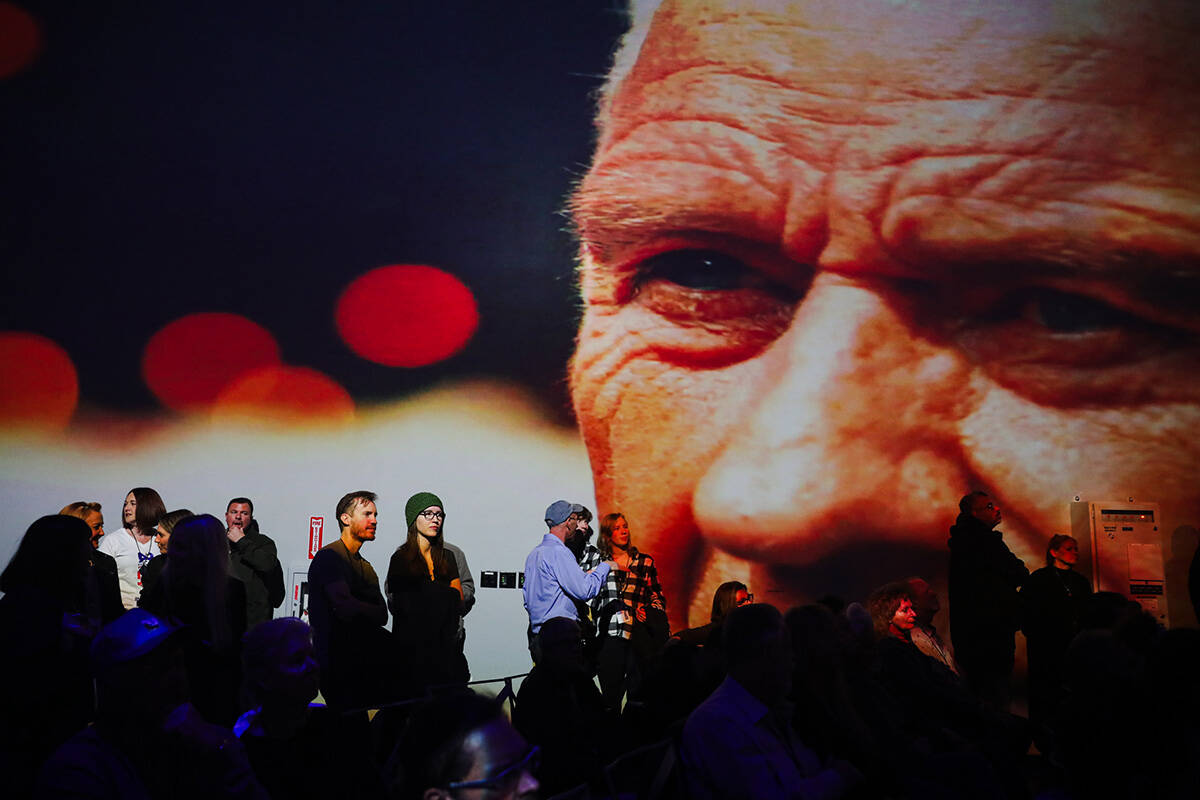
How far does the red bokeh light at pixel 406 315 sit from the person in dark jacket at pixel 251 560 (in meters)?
1.48

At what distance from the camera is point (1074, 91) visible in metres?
7.03

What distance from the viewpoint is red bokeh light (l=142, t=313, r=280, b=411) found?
6.59 m

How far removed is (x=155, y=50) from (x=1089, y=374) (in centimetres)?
736

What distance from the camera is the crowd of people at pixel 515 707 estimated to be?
1.72m

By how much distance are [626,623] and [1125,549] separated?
12.5 ft

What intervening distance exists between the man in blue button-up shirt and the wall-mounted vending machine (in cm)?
368

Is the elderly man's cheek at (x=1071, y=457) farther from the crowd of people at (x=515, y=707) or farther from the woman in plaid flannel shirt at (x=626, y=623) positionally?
the woman in plaid flannel shirt at (x=626, y=623)

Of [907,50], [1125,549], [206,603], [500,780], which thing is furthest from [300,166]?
[1125,549]

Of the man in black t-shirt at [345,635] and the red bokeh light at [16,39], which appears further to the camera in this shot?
the red bokeh light at [16,39]

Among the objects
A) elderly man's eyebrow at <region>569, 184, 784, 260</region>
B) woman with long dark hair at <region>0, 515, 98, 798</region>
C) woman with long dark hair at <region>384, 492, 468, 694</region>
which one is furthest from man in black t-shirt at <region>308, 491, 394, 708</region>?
elderly man's eyebrow at <region>569, 184, 784, 260</region>

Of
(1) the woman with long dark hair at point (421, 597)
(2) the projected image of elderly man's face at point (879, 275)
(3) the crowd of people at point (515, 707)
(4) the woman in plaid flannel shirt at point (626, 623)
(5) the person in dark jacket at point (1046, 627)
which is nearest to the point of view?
(3) the crowd of people at point (515, 707)

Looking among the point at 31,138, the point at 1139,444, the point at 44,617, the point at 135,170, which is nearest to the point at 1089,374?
the point at 1139,444

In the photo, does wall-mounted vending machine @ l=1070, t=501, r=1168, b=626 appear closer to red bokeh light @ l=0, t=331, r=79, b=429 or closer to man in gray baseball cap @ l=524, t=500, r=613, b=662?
man in gray baseball cap @ l=524, t=500, r=613, b=662

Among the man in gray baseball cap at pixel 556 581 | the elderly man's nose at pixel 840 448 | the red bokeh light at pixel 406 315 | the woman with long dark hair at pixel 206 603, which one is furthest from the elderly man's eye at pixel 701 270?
the woman with long dark hair at pixel 206 603
